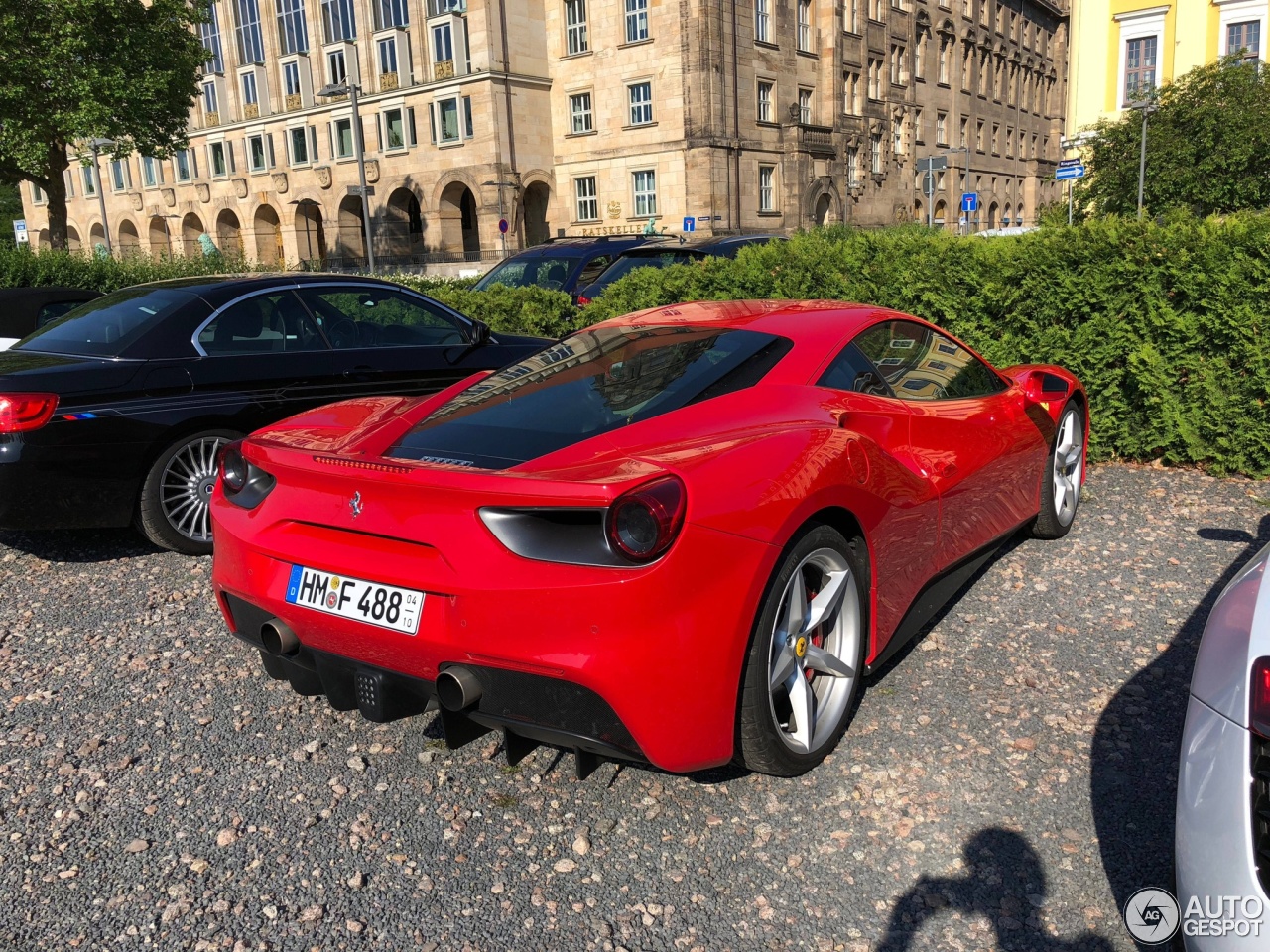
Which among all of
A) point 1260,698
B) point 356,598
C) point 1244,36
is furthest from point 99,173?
point 1260,698

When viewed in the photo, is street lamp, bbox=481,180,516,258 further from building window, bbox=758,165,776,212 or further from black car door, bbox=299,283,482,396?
black car door, bbox=299,283,482,396

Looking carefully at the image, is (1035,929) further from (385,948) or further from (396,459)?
(396,459)

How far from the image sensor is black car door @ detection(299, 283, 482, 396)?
6598 mm

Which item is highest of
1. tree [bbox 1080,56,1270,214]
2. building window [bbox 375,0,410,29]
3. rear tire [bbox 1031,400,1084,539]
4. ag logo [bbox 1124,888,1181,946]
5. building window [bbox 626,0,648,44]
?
building window [bbox 375,0,410,29]

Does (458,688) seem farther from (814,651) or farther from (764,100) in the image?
(764,100)

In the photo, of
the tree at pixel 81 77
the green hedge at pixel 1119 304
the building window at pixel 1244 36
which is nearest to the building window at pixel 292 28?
the tree at pixel 81 77

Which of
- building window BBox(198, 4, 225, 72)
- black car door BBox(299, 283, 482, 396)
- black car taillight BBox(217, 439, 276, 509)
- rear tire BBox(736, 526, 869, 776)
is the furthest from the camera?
building window BBox(198, 4, 225, 72)

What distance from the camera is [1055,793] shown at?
313 centimetres

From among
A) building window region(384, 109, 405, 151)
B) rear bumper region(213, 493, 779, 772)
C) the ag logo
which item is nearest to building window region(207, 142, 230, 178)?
building window region(384, 109, 405, 151)

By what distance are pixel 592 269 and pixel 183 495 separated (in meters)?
8.09

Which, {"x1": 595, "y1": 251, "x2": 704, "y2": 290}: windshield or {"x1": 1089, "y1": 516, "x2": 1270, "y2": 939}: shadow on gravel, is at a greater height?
{"x1": 595, "y1": 251, "x2": 704, "y2": 290}: windshield

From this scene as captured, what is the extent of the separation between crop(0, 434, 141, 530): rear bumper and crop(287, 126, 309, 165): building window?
50839mm

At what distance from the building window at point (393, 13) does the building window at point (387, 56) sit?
698mm

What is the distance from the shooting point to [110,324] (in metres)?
6.06
